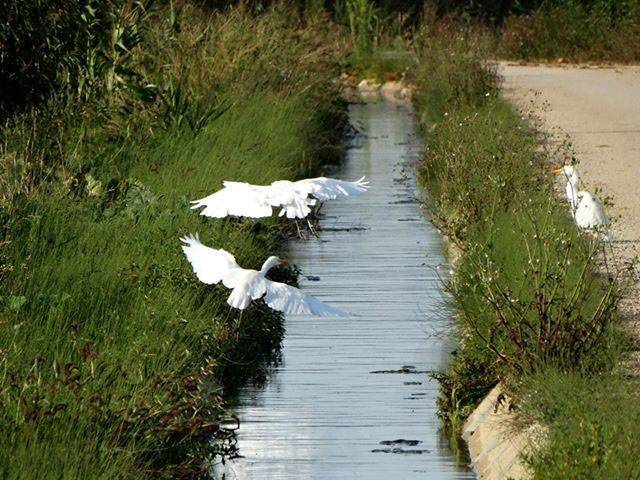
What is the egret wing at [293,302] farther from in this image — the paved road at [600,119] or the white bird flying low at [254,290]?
the paved road at [600,119]

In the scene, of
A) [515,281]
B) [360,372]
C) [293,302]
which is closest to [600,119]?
[360,372]

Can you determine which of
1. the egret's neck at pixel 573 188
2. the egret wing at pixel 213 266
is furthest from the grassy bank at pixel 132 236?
the egret's neck at pixel 573 188

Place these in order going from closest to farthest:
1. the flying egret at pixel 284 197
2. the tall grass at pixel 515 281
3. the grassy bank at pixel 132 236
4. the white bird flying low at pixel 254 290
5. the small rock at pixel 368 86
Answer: the grassy bank at pixel 132 236
the tall grass at pixel 515 281
the white bird flying low at pixel 254 290
the flying egret at pixel 284 197
the small rock at pixel 368 86

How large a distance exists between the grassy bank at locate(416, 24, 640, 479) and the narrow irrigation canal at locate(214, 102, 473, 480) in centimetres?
30

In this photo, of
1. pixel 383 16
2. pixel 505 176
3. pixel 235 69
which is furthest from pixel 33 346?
pixel 383 16

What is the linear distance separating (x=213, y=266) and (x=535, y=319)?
171 centimetres

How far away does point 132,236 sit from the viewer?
31.2 feet

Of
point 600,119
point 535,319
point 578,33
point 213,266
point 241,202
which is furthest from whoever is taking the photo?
point 578,33

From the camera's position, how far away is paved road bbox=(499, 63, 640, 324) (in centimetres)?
1292

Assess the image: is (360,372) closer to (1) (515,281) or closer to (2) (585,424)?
(1) (515,281)

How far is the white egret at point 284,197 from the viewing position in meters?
8.53

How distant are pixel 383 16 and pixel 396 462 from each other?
30.2m

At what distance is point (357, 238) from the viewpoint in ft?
43.8

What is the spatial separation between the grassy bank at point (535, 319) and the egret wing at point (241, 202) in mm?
1163
